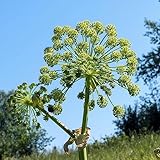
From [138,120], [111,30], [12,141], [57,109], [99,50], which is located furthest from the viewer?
[12,141]

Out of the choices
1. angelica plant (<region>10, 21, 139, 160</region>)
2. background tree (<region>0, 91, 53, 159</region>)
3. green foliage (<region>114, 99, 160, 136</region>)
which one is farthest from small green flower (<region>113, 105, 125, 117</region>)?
background tree (<region>0, 91, 53, 159</region>)

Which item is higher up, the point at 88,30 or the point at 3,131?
the point at 3,131

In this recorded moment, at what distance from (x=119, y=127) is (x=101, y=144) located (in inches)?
696

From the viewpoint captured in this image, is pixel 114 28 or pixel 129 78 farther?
pixel 114 28

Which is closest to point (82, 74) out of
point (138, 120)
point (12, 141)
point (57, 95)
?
point (57, 95)

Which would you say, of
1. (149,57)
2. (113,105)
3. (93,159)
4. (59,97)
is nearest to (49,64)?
(59,97)

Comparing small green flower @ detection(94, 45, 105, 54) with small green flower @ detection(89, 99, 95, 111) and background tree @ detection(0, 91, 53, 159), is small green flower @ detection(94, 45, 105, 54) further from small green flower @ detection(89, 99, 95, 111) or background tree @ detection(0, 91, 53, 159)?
background tree @ detection(0, 91, 53, 159)

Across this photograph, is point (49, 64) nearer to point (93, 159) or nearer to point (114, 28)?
point (114, 28)

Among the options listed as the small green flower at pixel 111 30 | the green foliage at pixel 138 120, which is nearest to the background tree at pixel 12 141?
the green foliage at pixel 138 120

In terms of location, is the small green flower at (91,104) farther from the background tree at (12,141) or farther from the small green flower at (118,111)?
the background tree at (12,141)

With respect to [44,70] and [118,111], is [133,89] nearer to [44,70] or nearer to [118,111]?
[118,111]

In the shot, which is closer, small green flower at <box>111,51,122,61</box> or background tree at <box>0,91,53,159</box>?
small green flower at <box>111,51,122,61</box>

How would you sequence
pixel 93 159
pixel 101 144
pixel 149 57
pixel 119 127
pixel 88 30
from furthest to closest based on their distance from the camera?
pixel 149 57 < pixel 119 127 < pixel 101 144 < pixel 93 159 < pixel 88 30

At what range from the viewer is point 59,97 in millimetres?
2230
